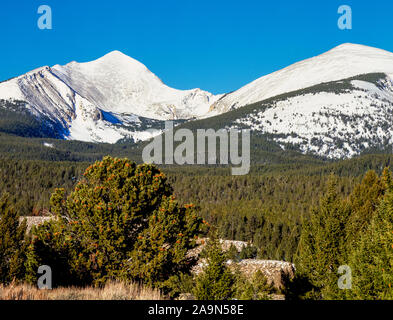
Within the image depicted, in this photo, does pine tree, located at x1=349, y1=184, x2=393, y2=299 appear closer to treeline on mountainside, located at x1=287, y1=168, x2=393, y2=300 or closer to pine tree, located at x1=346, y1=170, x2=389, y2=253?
treeline on mountainside, located at x1=287, y1=168, x2=393, y2=300

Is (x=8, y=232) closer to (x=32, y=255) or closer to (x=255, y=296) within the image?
(x=32, y=255)

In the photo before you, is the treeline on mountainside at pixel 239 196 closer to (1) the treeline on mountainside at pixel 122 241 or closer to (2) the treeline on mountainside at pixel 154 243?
(2) the treeline on mountainside at pixel 154 243

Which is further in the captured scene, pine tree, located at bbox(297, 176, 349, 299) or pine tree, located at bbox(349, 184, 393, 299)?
pine tree, located at bbox(297, 176, 349, 299)

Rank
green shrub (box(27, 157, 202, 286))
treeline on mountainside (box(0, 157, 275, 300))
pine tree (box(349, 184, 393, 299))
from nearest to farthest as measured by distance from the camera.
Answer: pine tree (box(349, 184, 393, 299)) → treeline on mountainside (box(0, 157, 275, 300)) → green shrub (box(27, 157, 202, 286))

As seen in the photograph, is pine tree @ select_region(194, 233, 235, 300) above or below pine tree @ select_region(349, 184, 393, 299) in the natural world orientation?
below

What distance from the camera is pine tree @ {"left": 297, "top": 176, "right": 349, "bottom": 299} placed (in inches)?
1003

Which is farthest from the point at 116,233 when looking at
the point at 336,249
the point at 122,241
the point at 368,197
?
the point at 368,197

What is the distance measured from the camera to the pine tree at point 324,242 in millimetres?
25484

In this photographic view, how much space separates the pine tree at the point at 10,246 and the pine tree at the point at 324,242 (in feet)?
63.8

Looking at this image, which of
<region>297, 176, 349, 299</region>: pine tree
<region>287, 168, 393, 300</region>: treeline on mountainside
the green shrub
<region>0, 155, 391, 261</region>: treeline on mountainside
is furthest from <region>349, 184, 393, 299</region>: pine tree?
<region>0, 155, 391, 261</region>: treeline on mountainside

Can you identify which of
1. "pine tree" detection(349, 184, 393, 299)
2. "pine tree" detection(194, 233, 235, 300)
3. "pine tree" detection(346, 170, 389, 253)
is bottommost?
"pine tree" detection(194, 233, 235, 300)

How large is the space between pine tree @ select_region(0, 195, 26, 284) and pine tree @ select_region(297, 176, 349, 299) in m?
19.5

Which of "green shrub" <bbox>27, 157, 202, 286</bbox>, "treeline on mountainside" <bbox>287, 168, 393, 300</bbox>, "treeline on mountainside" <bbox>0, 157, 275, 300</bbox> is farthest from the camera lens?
"green shrub" <bbox>27, 157, 202, 286</bbox>

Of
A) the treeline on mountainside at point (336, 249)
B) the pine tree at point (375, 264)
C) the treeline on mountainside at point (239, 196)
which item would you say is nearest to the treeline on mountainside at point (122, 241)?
the treeline on mountainside at point (336, 249)
